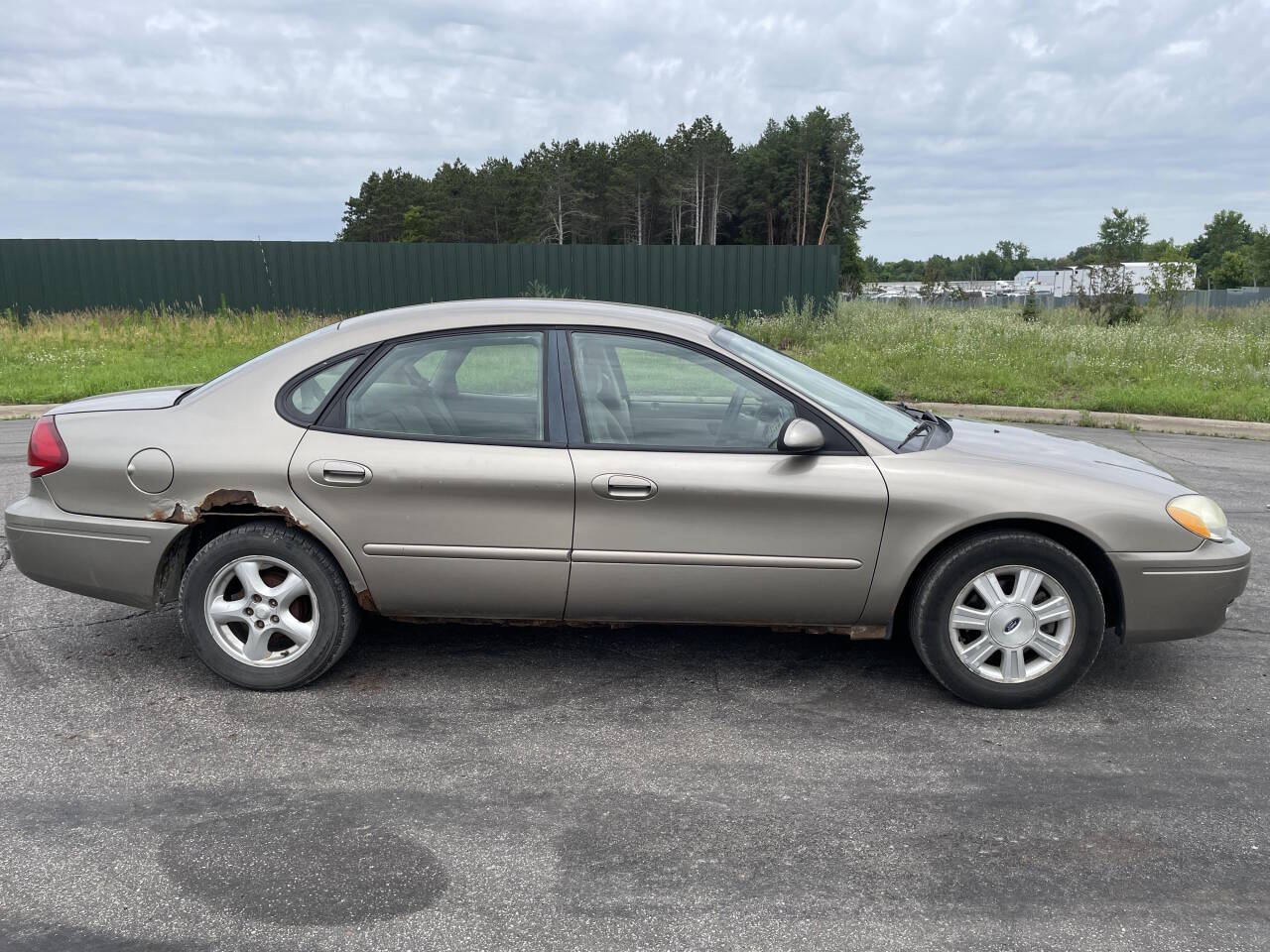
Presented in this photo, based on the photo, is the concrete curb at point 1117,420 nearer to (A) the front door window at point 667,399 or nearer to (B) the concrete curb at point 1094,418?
(B) the concrete curb at point 1094,418

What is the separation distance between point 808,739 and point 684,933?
1.30 m

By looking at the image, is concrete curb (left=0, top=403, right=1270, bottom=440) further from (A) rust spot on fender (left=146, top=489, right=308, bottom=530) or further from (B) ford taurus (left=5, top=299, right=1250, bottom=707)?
(A) rust spot on fender (left=146, top=489, right=308, bottom=530)

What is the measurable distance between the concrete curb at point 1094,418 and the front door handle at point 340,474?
8748mm

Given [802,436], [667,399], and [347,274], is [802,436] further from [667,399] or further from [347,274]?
[347,274]

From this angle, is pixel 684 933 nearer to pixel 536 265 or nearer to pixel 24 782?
pixel 24 782

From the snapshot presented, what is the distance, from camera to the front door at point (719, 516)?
410cm

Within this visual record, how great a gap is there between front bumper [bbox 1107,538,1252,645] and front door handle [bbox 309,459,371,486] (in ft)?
9.54

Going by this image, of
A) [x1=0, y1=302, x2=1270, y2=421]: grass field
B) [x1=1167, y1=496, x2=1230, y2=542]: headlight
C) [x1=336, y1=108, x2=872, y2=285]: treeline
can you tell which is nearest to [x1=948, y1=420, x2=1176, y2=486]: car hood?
[x1=1167, y1=496, x2=1230, y2=542]: headlight

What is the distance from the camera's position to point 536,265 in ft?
86.9

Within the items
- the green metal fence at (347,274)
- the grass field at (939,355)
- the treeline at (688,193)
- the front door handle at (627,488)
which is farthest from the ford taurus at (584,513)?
the treeline at (688,193)

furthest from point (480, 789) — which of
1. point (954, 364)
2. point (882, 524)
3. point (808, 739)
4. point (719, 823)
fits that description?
point (954, 364)

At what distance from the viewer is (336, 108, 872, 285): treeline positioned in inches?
2835

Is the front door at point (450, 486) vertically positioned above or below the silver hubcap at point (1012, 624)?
above

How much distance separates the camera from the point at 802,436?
158 inches
